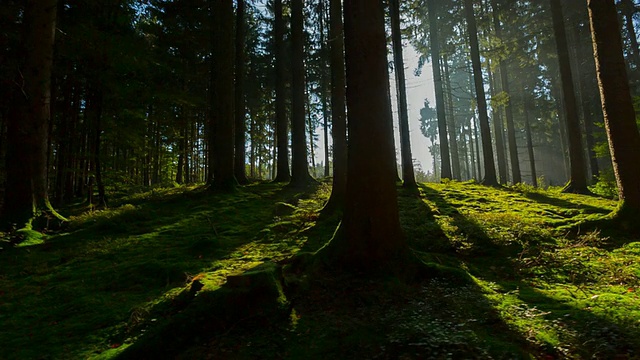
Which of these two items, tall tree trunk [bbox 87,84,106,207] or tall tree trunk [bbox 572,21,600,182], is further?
tall tree trunk [bbox 572,21,600,182]

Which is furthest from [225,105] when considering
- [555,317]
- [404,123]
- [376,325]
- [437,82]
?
[437,82]

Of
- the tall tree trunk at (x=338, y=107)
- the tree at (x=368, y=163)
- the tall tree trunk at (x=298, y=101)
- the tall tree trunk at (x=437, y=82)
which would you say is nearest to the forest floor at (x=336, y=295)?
the tree at (x=368, y=163)

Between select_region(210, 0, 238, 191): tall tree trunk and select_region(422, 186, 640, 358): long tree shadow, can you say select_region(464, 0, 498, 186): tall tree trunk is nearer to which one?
select_region(210, 0, 238, 191): tall tree trunk

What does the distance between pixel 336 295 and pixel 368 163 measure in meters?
2.02

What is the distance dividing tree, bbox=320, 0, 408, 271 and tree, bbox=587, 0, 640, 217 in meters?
5.59

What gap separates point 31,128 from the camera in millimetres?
8031

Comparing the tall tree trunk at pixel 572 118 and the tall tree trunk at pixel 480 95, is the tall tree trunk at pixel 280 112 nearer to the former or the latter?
the tall tree trunk at pixel 480 95

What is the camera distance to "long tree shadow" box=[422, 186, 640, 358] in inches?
119

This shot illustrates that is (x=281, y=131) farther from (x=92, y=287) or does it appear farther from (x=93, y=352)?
(x=93, y=352)

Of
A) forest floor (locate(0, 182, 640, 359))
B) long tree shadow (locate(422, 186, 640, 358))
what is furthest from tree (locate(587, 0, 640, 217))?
long tree shadow (locate(422, 186, 640, 358))

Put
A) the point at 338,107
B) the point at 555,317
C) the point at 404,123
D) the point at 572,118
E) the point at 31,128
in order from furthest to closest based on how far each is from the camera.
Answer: the point at 572,118, the point at 404,123, the point at 338,107, the point at 31,128, the point at 555,317

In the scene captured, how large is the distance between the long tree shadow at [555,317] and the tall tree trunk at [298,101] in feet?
33.9

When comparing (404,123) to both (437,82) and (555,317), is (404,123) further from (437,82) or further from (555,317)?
(555,317)

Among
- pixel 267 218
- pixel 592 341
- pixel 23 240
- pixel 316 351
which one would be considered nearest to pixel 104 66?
pixel 23 240
